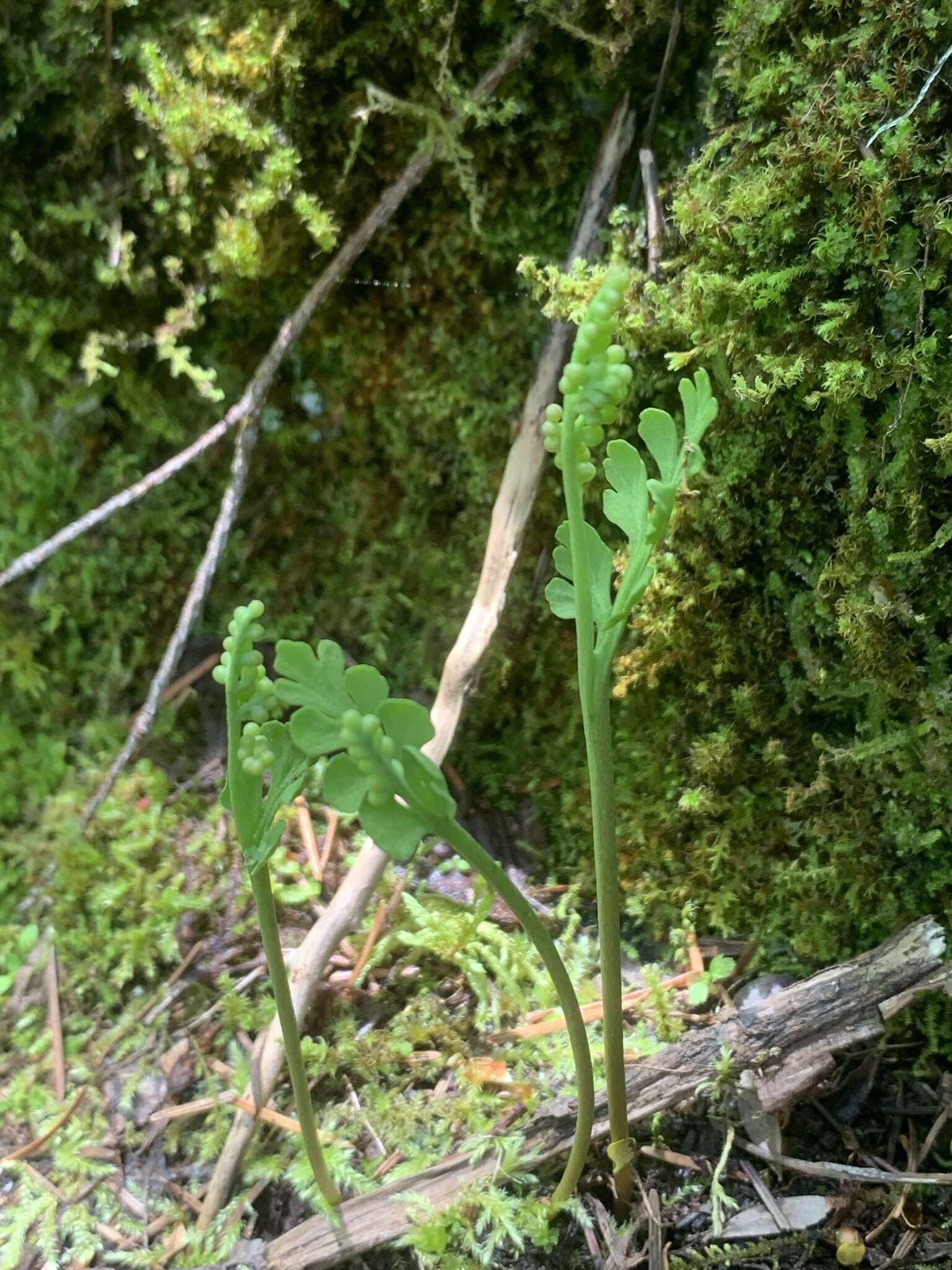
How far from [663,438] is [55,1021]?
1.18 meters

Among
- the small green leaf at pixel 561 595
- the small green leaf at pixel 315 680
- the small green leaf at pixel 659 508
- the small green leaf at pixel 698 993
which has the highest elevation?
the small green leaf at pixel 561 595

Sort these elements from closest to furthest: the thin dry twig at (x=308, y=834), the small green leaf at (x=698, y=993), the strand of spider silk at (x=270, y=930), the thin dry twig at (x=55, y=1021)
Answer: the strand of spider silk at (x=270, y=930) → the small green leaf at (x=698, y=993) → the thin dry twig at (x=55, y=1021) → the thin dry twig at (x=308, y=834)

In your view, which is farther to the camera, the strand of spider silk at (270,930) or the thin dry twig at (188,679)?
the thin dry twig at (188,679)

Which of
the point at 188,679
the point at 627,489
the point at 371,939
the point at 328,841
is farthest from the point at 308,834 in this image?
the point at 627,489

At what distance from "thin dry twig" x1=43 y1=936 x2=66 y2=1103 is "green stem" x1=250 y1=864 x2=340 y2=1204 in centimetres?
47

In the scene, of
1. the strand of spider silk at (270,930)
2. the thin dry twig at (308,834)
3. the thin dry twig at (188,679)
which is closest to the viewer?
the strand of spider silk at (270,930)

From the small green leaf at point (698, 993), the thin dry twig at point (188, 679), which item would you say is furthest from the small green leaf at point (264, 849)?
the thin dry twig at point (188, 679)


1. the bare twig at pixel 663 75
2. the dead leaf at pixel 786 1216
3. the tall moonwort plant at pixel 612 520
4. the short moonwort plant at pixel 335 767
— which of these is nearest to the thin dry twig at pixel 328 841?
the short moonwort plant at pixel 335 767

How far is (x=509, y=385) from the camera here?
4.39 feet

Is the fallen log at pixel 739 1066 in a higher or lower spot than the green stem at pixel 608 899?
lower

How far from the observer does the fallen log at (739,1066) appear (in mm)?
929

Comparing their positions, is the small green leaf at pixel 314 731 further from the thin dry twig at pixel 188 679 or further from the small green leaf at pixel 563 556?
the thin dry twig at pixel 188 679

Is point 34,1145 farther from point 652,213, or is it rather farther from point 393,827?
point 652,213

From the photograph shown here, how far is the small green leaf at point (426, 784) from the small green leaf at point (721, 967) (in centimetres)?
65
